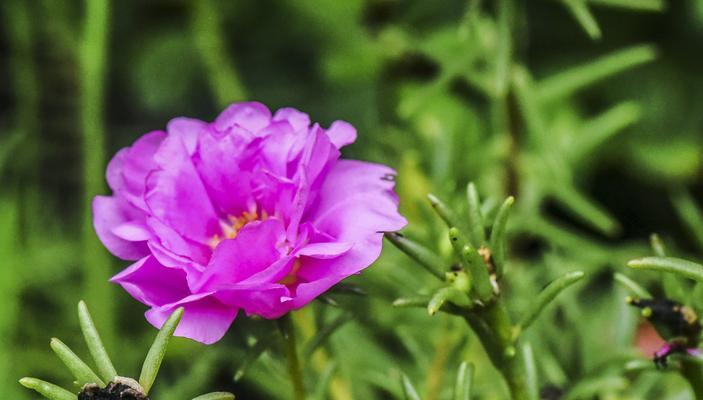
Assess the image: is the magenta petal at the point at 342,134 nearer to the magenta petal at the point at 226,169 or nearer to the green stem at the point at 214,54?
the magenta petal at the point at 226,169

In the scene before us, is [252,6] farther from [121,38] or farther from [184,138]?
[184,138]

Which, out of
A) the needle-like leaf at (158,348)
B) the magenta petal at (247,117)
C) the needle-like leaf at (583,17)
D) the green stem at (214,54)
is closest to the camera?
the needle-like leaf at (158,348)

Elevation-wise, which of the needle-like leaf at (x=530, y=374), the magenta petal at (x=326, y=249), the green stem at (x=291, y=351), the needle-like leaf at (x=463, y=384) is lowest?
the needle-like leaf at (x=530, y=374)

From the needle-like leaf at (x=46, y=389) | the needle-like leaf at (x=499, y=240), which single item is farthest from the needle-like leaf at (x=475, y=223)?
the needle-like leaf at (x=46, y=389)

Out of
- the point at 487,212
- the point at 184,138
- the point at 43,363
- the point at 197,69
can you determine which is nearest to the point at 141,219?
the point at 184,138

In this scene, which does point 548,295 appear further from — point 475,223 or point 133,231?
point 133,231
